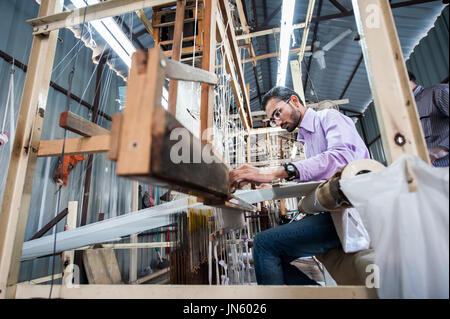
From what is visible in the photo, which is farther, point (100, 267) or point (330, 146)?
point (100, 267)

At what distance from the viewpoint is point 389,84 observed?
2.40ft

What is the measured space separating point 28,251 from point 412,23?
769 cm

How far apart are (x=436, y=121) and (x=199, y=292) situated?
1407 millimetres

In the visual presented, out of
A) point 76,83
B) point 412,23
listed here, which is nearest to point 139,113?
point 76,83

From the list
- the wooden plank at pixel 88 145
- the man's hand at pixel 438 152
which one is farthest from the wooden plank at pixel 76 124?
the man's hand at pixel 438 152

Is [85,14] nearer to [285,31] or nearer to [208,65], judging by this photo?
[208,65]

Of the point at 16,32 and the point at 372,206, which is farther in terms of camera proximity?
the point at 16,32

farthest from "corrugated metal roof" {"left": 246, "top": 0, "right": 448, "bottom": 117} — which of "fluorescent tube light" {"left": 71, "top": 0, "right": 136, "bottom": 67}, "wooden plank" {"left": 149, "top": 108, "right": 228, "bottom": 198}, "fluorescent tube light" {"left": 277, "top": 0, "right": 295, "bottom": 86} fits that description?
"wooden plank" {"left": 149, "top": 108, "right": 228, "bottom": 198}

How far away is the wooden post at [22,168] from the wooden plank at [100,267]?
3.90 metres

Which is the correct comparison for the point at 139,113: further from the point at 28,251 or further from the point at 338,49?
the point at 338,49

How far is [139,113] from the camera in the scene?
511mm

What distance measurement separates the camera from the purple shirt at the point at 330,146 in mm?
1251

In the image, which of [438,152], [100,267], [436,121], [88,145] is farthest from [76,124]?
[100,267]
